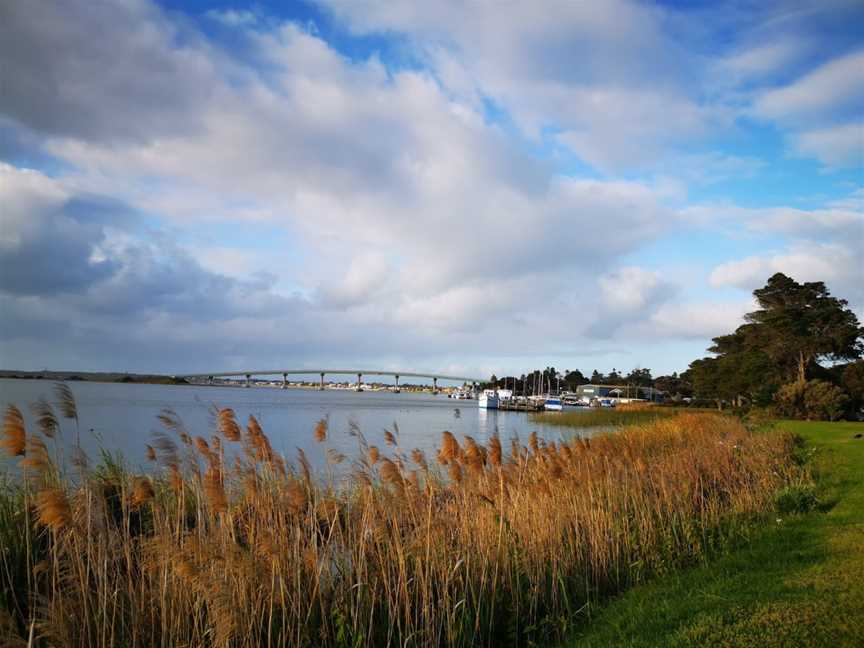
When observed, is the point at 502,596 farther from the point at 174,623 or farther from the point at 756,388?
the point at 756,388

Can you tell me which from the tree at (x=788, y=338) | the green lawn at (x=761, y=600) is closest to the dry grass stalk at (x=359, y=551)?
the green lawn at (x=761, y=600)

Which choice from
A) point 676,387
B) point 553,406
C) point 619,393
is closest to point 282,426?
point 553,406

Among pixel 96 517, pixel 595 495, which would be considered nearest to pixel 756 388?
pixel 595 495

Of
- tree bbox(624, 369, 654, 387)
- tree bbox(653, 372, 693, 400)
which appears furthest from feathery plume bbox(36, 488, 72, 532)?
tree bbox(624, 369, 654, 387)

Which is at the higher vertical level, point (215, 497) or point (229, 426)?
point (229, 426)

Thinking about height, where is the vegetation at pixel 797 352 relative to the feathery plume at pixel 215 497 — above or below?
above

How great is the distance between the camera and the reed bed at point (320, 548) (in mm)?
5855

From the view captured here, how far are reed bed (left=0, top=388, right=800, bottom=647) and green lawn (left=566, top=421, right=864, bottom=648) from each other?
2.36 feet

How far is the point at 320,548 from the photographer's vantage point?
7699 mm

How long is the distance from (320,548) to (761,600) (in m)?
4.86

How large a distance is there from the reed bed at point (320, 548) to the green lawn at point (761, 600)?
0.72m

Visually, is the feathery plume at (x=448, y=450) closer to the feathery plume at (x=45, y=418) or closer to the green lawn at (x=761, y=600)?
the green lawn at (x=761, y=600)

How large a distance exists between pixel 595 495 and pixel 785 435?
55.0 ft

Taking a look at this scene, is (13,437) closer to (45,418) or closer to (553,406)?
(45,418)
